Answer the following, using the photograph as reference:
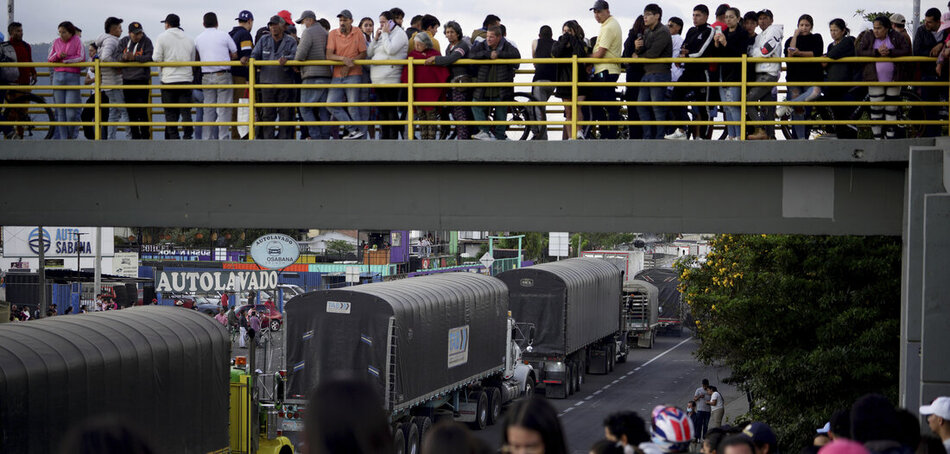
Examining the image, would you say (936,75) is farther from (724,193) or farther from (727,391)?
(727,391)

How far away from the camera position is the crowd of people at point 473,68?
513 inches

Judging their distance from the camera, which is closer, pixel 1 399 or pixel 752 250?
pixel 1 399

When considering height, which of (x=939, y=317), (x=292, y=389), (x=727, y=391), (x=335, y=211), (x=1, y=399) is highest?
(x=335, y=211)

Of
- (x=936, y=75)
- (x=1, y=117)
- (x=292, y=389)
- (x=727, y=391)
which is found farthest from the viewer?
(x=727, y=391)

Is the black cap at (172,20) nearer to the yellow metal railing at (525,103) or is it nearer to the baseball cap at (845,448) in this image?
the yellow metal railing at (525,103)

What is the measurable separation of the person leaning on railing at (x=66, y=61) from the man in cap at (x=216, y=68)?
1.81m

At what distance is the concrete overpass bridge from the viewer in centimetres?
1243

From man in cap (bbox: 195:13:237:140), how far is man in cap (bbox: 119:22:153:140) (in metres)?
0.72

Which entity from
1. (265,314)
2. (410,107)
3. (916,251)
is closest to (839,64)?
(916,251)

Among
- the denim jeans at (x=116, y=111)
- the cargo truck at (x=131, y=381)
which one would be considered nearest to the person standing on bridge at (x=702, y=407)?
the cargo truck at (x=131, y=381)

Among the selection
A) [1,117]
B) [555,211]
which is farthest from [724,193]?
[1,117]

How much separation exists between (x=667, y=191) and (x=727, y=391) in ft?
82.6

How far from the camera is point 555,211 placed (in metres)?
13.4

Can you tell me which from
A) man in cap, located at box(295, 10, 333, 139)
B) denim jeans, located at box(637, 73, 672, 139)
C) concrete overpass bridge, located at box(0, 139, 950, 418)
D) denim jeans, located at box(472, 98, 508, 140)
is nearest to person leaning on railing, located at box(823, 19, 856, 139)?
concrete overpass bridge, located at box(0, 139, 950, 418)
